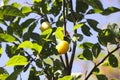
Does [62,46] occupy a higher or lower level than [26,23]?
lower

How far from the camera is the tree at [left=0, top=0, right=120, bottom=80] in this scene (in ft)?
4.85

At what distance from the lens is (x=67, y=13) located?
1771 millimetres

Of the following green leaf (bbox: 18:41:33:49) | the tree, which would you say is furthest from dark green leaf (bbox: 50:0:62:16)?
green leaf (bbox: 18:41:33:49)

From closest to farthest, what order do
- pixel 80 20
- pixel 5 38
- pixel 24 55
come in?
pixel 5 38 < pixel 24 55 < pixel 80 20

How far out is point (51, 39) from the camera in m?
1.53

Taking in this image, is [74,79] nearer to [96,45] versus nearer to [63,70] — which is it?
[63,70]

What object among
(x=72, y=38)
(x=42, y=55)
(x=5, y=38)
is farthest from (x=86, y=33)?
(x=5, y=38)

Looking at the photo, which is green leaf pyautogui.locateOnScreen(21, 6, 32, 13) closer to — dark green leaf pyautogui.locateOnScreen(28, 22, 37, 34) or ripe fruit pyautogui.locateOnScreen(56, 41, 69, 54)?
dark green leaf pyautogui.locateOnScreen(28, 22, 37, 34)

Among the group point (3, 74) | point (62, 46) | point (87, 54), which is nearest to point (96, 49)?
point (87, 54)

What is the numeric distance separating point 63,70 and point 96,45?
22 centimetres

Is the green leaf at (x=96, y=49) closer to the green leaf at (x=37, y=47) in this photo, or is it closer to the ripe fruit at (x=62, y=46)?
the ripe fruit at (x=62, y=46)

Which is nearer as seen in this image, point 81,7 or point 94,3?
point 94,3

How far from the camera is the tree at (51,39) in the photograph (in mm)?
1479

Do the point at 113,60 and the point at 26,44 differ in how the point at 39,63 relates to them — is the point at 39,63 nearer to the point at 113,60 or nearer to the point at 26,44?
the point at 26,44
